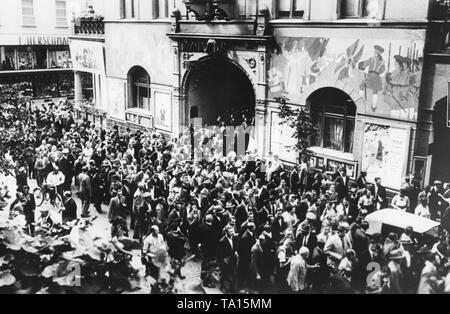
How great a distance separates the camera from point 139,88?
1056 inches

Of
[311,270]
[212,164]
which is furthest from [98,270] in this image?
[212,164]

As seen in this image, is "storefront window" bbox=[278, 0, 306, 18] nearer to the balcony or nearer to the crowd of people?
the crowd of people

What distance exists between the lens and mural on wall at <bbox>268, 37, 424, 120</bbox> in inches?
616

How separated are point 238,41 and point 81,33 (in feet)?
41.2

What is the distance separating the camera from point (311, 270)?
10.4 meters

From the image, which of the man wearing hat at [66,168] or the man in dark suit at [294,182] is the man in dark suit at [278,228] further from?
the man wearing hat at [66,168]

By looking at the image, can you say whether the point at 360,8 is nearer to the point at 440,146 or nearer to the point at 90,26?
the point at 440,146

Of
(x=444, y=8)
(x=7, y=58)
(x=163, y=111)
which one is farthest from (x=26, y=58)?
(x=444, y=8)

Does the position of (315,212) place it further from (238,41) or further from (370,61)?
(238,41)

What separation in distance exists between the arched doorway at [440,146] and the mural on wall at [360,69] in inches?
31.5

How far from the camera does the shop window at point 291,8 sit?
737 inches

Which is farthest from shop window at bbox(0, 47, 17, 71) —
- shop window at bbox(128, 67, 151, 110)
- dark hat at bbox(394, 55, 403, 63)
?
dark hat at bbox(394, 55, 403, 63)

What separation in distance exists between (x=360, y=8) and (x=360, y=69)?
7.24 ft

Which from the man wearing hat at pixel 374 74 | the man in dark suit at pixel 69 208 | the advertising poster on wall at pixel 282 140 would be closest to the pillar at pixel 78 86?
the advertising poster on wall at pixel 282 140
